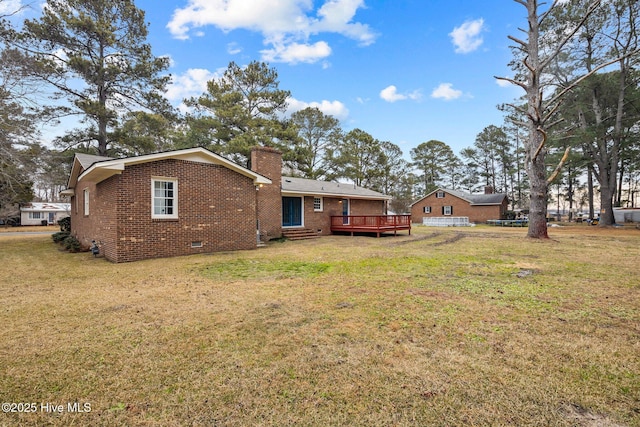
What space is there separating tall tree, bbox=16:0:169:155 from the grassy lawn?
16815 millimetres

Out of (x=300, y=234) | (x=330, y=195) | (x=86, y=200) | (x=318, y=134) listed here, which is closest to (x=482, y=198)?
(x=318, y=134)

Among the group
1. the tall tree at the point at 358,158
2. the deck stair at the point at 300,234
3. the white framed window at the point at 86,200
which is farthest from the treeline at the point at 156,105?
the deck stair at the point at 300,234

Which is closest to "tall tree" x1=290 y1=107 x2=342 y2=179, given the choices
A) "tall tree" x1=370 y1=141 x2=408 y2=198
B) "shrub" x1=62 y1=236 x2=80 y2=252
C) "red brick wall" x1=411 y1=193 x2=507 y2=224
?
"tall tree" x1=370 y1=141 x2=408 y2=198

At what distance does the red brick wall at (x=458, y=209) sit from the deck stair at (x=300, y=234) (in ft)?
84.2

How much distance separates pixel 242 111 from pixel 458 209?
1097 inches

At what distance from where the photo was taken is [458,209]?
119 feet

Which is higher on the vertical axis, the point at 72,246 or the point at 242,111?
the point at 242,111

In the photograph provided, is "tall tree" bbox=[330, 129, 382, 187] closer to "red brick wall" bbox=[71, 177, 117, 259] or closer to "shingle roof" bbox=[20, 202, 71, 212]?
"red brick wall" bbox=[71, 177, 117, 259]

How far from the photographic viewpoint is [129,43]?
19.2 meters

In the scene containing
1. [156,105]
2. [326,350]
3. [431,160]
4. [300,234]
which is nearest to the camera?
[326,350]

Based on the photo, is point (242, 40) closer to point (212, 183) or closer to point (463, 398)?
point (212, 183)

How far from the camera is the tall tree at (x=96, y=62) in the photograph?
1667 centimetres

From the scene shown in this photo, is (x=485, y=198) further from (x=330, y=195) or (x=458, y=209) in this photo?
(x=330, y=195)

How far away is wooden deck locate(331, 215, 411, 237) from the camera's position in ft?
53.1
